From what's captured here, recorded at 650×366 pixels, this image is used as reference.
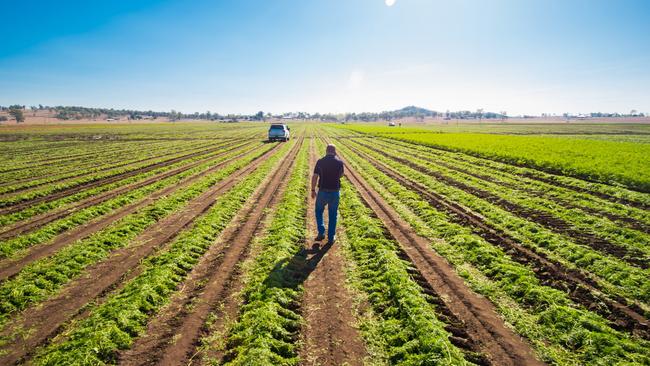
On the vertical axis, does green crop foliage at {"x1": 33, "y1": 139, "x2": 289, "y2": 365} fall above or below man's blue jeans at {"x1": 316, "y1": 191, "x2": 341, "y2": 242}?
below

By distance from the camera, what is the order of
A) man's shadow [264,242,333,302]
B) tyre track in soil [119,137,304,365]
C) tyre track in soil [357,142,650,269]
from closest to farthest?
tyre track in soil [119,137,304,365]
man's shadow [264,242,333,302]
tyre track in soil [357,142,650,269]

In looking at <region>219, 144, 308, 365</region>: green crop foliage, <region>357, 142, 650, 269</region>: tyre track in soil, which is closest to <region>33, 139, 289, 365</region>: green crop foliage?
Answer: <region>219, 144, 308, 365</region>: green crop foliage

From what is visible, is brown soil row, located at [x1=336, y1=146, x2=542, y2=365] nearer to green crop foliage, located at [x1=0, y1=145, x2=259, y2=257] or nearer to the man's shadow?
the man's shadow

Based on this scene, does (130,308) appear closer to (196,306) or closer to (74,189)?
(196,306)

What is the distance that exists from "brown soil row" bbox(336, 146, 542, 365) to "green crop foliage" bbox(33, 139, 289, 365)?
5.21 metres

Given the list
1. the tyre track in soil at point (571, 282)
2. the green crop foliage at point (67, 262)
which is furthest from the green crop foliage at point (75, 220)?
the tyre track in soil at point (571, 282)

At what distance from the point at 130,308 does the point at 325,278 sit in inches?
148

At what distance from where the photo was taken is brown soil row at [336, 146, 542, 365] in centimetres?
458

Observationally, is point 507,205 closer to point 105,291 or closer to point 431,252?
point 431,252

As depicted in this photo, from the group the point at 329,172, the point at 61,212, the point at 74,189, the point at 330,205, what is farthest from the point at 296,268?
the point at 74,189

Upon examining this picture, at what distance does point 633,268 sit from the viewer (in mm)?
7027

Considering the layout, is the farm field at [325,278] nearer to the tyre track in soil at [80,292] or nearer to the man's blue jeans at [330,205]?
the tyre track in soil at [80,292]

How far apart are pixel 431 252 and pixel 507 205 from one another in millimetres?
6339

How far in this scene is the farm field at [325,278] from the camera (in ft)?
15.1
